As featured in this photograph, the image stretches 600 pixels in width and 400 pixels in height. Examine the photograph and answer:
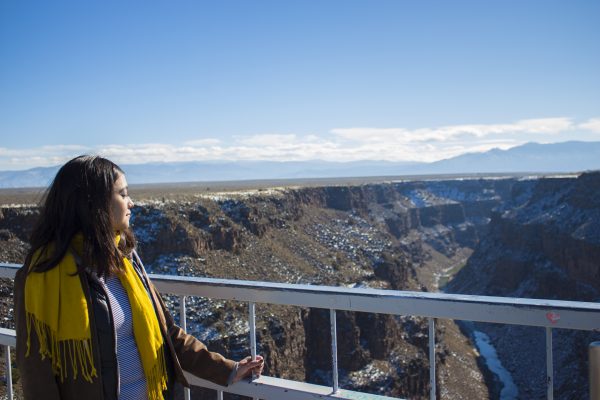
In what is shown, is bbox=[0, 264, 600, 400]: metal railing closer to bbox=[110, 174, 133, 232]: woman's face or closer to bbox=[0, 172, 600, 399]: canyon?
bbox=[110, 174, 133, 232]: woman's face

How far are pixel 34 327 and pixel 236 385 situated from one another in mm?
1232

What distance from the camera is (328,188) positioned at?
78375 mm

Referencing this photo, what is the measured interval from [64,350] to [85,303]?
0.26 metres

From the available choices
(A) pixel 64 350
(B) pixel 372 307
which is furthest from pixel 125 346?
(B) pixel 372 307

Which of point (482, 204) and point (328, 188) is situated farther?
point (482, 204)

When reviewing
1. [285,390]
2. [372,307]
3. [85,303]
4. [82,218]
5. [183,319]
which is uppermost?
[82,218]

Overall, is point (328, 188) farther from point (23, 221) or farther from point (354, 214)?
point (23, 221)

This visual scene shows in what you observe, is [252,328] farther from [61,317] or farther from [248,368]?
[61,317]

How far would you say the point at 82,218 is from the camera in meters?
2.57

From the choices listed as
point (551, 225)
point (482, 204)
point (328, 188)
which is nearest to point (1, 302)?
point (328, 188)

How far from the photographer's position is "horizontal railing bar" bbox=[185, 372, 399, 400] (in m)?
2.84

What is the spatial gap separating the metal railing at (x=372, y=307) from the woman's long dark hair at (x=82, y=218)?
848 mm

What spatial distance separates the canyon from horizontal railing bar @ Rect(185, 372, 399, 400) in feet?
81.1

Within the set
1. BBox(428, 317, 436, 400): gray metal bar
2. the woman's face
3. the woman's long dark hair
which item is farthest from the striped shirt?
BBox(428, 317, 436, 400): gray metal bar
